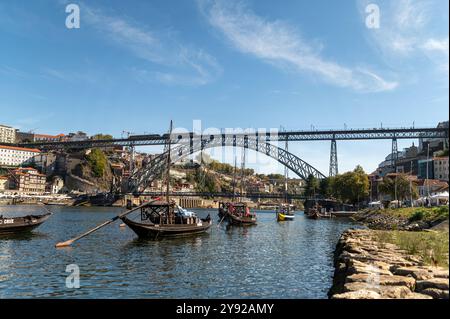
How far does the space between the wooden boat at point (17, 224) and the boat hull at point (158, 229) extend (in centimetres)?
1004

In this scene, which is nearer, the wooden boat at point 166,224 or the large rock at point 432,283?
the large rock at point 432,283

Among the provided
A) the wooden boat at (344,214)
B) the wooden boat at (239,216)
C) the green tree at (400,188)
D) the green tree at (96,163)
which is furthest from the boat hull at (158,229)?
the green tree at (96,163)

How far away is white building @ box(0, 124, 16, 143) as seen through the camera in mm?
189250

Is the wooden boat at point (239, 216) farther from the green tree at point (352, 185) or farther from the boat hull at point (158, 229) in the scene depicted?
the green tree at point (352, 185)

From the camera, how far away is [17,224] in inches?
1383

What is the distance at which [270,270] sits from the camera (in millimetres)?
20391

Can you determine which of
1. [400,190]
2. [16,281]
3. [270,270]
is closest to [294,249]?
[270,270]

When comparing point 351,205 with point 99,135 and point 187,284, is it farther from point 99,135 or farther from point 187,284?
point 99,135

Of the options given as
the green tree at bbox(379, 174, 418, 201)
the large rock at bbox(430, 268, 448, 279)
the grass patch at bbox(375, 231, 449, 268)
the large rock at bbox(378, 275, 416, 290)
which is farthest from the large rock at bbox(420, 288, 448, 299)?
the green tree at bbox(379, 174, 418, 201)

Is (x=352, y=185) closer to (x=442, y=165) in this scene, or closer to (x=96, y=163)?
(x=442, y=165)

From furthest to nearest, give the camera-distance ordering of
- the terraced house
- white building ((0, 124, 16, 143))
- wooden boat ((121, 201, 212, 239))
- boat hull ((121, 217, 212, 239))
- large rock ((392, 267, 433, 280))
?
1. white building ((0, 124, 16, 143))
2. the terraced house
3. wooden boat ((121, 201, 212, 239))
4. boat hull ((121, 217, 212, 239))
5. large rock ((392, 267, 433, 280))

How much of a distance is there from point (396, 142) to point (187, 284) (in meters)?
106

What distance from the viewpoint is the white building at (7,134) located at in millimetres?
189250

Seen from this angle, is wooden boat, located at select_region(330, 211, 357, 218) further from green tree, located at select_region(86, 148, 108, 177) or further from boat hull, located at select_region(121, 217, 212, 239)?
green tree, located at select_region(86, 148, 108, 177)
